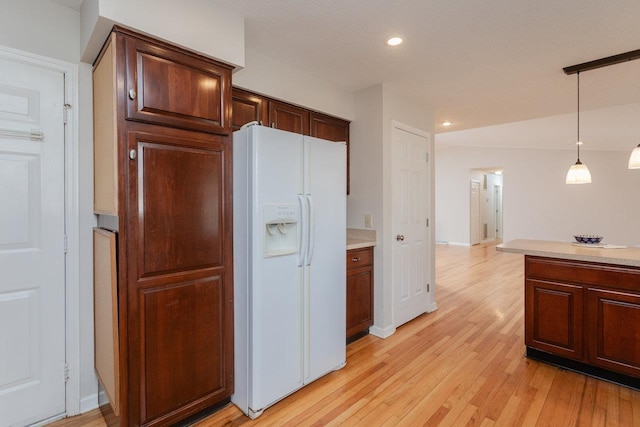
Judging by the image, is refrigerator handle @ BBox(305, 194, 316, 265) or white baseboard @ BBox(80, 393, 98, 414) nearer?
white baseboard @ BBox(80, 393, 98, 414)

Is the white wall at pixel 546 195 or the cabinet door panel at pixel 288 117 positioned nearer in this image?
the cabinet door panel at pixel 288 117

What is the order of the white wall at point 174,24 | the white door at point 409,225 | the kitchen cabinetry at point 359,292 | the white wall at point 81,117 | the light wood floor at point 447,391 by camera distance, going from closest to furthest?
1. the white wall at point 174,24
2. the white wall at point 81,117
3. the light wood floor at point 447,391
4. the kitchen cabinetry at point 359,292
5. the white door at point 409,225

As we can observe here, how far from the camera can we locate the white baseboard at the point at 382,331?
3209 mm

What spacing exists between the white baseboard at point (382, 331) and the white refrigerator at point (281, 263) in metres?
0.88

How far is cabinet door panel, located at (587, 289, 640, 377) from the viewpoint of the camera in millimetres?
2238

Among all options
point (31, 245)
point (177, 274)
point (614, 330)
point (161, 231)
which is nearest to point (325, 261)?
point (177, 274)

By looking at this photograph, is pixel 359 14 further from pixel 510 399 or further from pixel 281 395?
pixel 510 399

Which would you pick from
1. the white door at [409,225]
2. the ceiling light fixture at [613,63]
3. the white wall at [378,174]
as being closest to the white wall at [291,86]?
the white wall at [378,174]

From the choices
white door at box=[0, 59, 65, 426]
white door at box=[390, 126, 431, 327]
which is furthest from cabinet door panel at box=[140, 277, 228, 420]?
white door at box=[390, 126, 431, 327]

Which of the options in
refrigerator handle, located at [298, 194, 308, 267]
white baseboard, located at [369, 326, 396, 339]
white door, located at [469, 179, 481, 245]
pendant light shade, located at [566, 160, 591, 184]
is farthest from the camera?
white door, located at [469, 179, 481, 245]

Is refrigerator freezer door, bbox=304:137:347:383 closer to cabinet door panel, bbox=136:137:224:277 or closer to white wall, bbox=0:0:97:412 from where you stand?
cabinet door panel, bbox=136:137:224:277

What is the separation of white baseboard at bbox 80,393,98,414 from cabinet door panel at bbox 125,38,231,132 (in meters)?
1.81

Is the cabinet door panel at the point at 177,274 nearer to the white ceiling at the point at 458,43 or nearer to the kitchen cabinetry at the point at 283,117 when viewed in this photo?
the kitchen cabinetry at the point at 283,117

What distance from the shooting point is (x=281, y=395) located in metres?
2.11
